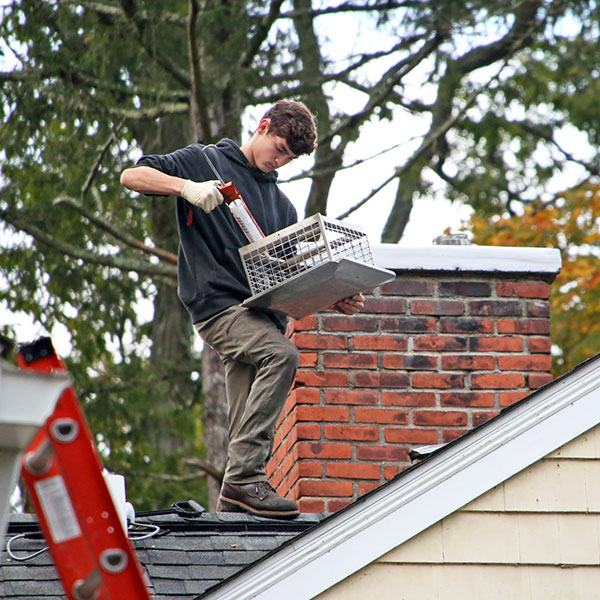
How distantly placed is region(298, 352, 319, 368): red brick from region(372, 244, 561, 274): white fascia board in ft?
1.77

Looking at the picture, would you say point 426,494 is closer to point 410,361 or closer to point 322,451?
point 322,451

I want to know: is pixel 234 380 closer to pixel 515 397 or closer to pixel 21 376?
pixel 515 397

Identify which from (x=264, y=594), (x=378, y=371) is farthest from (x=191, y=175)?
(x=264, y=594)

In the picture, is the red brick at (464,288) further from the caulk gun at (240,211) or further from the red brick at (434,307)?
the caulk gun at (240,211)

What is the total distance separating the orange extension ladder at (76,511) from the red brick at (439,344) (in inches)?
141

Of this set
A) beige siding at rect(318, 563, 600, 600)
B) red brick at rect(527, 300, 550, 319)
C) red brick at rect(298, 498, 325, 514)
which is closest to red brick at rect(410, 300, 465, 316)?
red brick at rect(527, 300, 550, 319)

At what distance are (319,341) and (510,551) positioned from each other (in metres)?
2.07

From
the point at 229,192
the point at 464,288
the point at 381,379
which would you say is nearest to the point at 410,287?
the point at 464,288

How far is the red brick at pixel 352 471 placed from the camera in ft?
18.4

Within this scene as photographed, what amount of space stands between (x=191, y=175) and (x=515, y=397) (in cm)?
A: 200

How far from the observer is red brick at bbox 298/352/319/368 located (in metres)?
5.75

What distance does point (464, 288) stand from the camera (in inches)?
235

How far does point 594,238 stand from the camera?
15531 millimetres

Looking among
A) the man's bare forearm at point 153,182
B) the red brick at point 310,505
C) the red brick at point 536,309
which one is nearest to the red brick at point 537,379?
the red brick at point 536,309
